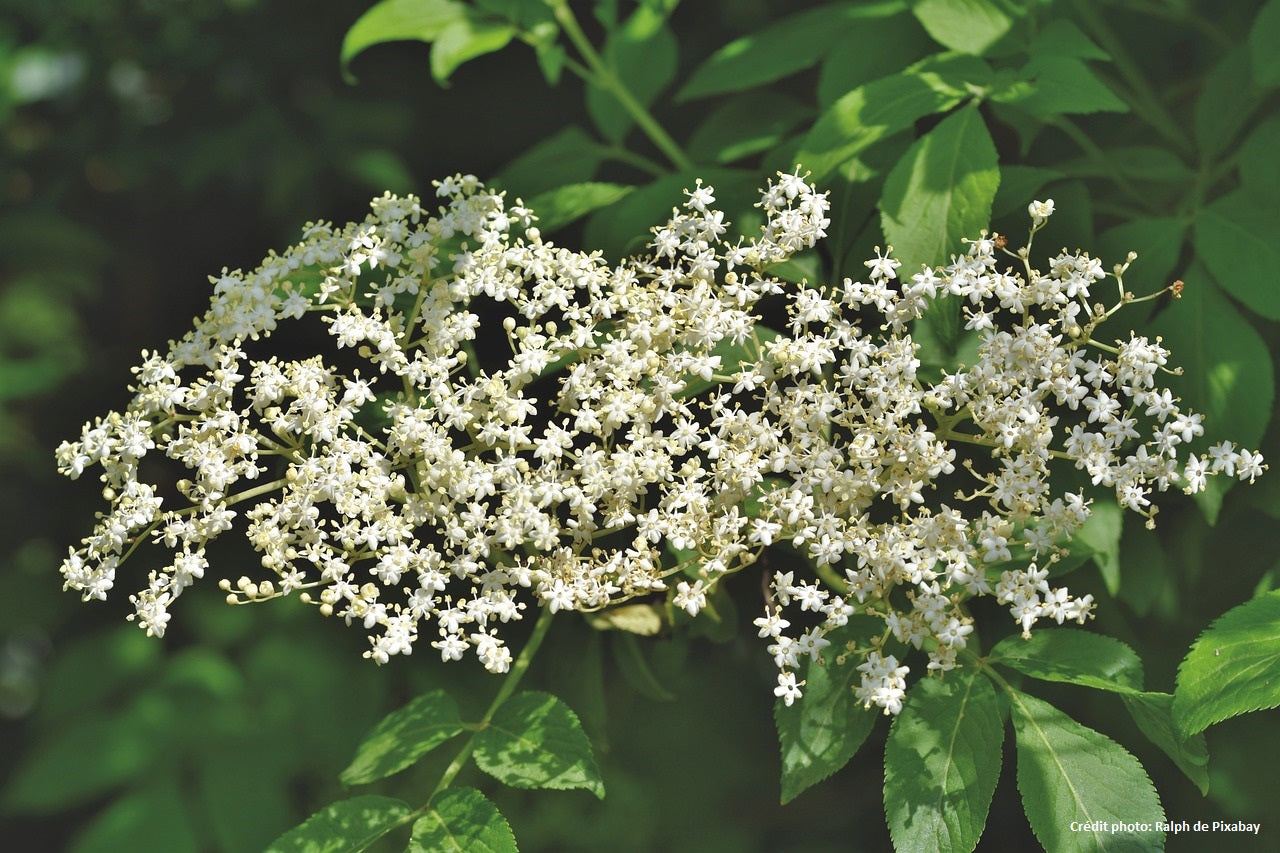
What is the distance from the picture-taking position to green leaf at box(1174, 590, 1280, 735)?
1.32 metres

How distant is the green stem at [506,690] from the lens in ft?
5.49

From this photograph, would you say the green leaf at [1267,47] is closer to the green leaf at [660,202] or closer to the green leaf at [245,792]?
the green leaf at [660,202]

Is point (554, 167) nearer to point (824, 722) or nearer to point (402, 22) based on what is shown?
point (402, 22)

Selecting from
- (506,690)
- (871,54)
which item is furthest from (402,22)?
(506,690)

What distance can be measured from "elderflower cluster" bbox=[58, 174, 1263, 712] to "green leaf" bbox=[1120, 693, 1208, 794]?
0.55ft

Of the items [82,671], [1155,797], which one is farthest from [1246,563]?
[82,671]

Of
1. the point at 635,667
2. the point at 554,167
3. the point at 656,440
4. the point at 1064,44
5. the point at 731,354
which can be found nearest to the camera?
the point at 656,440

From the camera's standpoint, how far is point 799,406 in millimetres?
1465

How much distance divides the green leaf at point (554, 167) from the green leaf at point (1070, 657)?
1234mm

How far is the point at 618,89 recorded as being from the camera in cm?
232

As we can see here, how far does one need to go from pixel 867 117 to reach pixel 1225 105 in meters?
0.82

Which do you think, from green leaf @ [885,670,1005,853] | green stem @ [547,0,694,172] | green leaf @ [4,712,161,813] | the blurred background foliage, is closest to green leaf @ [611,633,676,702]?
the blurred background foliage

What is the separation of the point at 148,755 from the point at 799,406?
1.92 metres

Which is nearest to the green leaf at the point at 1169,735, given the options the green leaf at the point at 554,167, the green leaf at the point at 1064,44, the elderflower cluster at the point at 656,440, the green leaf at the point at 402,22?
the elderflower cluster at the point at 656,440
